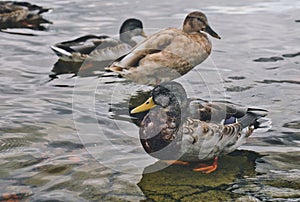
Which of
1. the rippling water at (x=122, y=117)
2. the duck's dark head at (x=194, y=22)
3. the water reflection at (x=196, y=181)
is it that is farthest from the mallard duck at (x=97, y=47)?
the water reflection at (x=196, y=181)

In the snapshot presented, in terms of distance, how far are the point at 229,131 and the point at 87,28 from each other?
6.76 metres

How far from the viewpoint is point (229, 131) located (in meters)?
5.75

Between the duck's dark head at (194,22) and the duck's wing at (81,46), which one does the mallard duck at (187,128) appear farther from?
the duck's wing at (81,46)

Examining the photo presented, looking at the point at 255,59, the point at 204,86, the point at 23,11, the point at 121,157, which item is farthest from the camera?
the point at 23,11

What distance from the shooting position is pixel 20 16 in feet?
42.4

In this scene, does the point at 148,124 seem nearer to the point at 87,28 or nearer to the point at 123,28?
the point at 123,28

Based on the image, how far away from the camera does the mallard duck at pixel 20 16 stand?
499 inches

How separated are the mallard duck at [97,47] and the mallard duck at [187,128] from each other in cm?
459

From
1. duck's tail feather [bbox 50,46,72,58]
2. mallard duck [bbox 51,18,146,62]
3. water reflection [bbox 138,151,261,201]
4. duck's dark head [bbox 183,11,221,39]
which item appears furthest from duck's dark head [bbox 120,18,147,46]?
water reflection [bbox 138,151,261,201]

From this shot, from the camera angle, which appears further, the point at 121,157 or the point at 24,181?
the point at 121,157

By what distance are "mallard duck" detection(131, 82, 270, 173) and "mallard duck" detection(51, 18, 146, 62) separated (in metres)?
4.59

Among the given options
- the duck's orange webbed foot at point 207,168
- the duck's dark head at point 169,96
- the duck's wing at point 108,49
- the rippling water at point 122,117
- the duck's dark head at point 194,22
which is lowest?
the duck's orange webbed foot at point 207,168

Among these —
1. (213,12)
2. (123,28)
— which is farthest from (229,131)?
(213,12)

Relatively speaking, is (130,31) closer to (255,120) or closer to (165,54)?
(165,54)
